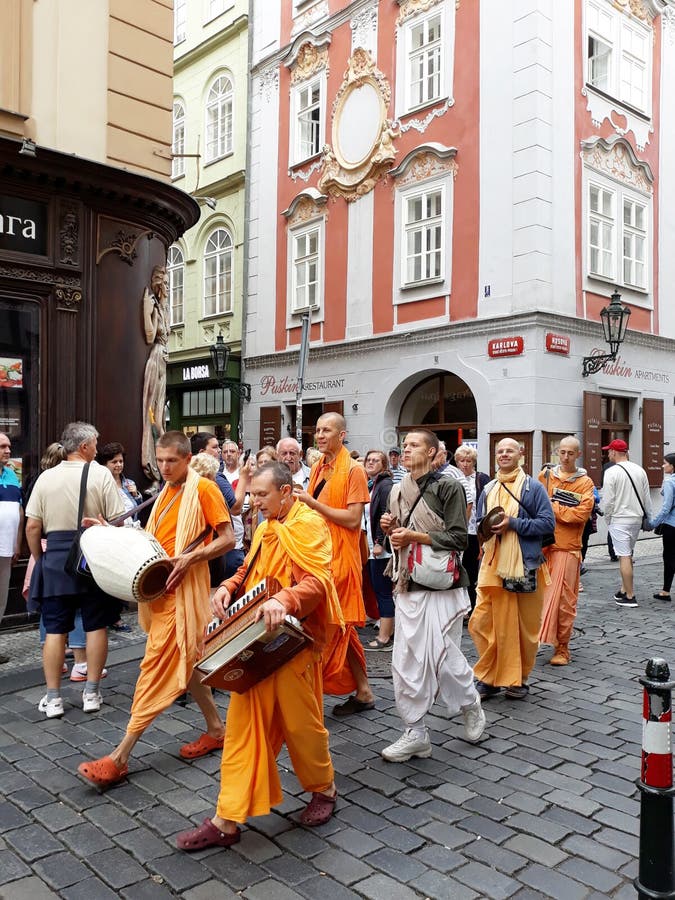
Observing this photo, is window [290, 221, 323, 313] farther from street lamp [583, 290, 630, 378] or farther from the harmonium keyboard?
the harmonium keyboard

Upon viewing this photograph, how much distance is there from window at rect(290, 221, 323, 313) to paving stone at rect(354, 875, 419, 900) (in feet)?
53.6

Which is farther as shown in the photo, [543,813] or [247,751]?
[543,813]

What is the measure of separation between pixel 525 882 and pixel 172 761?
6.72 feet

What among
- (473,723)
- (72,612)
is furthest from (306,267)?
(473,723)

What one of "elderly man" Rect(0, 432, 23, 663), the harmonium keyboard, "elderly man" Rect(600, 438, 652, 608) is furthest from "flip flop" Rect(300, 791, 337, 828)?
"elderly man" Rect(600, 438, 652, 608)

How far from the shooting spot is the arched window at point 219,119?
21.7 meters

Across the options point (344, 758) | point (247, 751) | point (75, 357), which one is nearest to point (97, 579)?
point (247, 751)

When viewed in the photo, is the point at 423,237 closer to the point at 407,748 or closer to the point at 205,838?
the point at 407,748

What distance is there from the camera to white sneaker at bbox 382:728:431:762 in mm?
4305

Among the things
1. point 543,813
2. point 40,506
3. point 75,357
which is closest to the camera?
point 543,813

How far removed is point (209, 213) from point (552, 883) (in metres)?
21.5

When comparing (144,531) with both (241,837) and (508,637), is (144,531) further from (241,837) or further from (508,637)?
(508,637)

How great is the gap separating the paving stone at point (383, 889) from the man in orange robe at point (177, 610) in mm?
1401

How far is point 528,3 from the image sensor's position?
14258 millimetres
